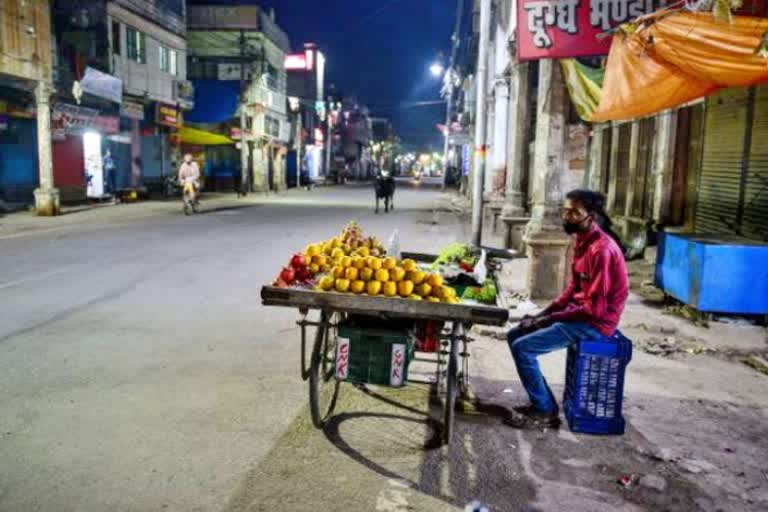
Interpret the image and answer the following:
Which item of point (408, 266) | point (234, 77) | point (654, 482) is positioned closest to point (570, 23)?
point (408, 266)

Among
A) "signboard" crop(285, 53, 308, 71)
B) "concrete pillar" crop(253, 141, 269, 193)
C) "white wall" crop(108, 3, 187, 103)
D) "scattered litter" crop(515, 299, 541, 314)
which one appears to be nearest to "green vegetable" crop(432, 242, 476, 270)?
"scattered litter" crop(515, 299, 541, 314)

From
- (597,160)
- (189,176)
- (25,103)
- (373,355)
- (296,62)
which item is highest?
(296,62)

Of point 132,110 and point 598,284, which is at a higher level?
point 132,110

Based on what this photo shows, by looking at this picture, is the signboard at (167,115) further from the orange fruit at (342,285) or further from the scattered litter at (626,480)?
the scattered litter at (626,480)

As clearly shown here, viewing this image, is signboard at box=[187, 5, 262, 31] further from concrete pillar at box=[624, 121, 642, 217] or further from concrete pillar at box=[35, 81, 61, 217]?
concrete pillar at box=[624, 121, 642, 217]

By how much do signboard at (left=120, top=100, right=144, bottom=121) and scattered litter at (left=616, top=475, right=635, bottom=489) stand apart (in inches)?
1109

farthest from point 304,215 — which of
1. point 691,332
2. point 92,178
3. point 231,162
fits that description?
point 231,162

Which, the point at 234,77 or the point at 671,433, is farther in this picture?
the point at 234,77

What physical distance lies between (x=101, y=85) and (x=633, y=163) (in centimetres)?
1887

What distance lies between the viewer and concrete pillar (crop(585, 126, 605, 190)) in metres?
18.7

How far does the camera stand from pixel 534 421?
4.85 m

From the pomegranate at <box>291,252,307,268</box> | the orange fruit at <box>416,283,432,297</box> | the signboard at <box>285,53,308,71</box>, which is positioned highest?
the signboard at <box>285,53,308,71</box>

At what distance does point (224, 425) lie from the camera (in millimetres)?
4730

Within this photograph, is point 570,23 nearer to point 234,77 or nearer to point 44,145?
point 44,145
